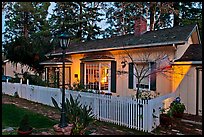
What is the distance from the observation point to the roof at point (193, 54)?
9973mm

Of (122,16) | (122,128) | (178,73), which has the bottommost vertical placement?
(122,128)

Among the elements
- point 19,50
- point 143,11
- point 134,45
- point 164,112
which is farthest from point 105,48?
point 143,11

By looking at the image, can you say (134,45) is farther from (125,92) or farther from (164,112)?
(164,112)

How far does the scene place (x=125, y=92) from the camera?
41.6 feet

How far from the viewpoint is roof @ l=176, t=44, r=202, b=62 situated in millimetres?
9973

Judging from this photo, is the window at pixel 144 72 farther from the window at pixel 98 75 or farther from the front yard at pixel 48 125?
the front yard at pixel 48 125

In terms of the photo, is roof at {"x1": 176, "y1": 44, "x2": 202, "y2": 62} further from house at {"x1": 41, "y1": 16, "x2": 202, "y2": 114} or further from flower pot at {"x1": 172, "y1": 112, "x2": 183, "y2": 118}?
flower pot at {"x1": 172, "y1": 112, "x2": 183, "y2": 118}

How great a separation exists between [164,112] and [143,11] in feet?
60.3

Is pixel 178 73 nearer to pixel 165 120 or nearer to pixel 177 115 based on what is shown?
pixel 177 115

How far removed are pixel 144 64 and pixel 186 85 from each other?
2.55 meters

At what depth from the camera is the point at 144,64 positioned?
11.8 meters

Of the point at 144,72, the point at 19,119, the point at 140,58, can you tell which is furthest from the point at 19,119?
the point at 140,58

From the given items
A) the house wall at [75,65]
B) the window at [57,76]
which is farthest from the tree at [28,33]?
the house wall at [75,65]

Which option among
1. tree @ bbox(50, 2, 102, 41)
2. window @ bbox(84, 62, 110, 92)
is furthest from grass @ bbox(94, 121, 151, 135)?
tree @ bbox(50, 2, 102, 41)
